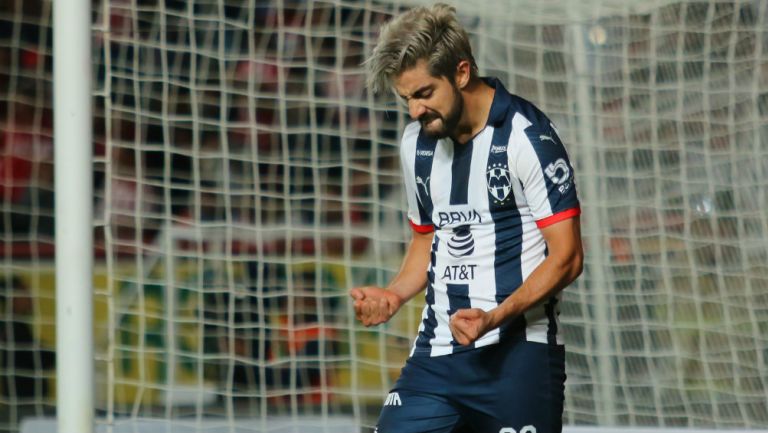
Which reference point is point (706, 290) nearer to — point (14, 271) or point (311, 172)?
point (311, 172)

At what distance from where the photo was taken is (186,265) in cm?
499

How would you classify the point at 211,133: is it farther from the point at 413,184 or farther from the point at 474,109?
the point at 474,109

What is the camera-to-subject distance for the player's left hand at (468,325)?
2512 millimetres

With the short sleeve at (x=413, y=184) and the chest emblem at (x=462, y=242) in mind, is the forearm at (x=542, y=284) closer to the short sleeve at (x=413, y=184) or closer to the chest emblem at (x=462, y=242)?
Answer: the chest emblem at (x=462, y=242)

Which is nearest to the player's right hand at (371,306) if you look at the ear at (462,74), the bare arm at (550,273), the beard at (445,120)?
the bare arm at (550,273)

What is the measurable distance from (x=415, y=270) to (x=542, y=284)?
1.63 feet

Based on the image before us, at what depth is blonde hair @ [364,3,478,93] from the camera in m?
2.78

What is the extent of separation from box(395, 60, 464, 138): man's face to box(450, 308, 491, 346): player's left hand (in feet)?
1.64

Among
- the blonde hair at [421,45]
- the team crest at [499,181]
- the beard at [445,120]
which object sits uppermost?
the blonde hair at [421,45]

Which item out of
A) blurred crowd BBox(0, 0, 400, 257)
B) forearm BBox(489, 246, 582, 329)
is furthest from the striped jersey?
blurred crowd BBox(0, 0, 400, 257)

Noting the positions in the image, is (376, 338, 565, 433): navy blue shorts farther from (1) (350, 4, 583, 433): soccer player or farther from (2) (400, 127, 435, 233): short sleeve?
(2) (400, 127, 435, 233): short sleeve

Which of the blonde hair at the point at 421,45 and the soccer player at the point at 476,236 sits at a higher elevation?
the blonde hair at the point at 421,45

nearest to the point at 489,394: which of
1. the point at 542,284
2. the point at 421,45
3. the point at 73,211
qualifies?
the point at 542,284

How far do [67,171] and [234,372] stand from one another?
181cm
